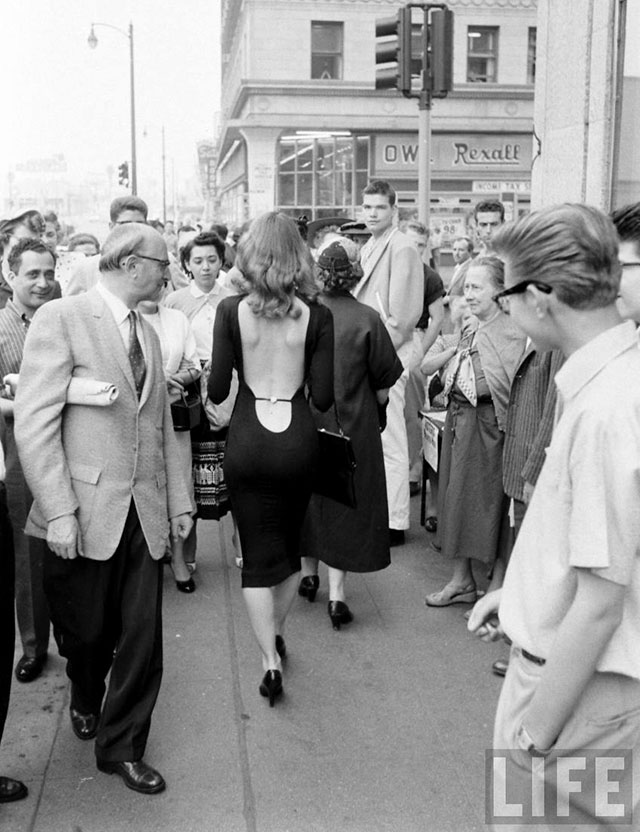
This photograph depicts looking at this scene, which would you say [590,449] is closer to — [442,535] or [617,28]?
[442,535]

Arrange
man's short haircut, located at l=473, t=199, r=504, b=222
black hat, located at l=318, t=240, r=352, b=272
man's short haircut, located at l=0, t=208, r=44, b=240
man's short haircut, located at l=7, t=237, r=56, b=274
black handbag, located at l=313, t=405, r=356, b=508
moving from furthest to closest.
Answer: man's short haircut, located at l=473, t=199, r=504, b=222, man's short haircut, located at l=0, t=208, r=44, b=240, black hat, located at l=318, t=240, r=352, b=272, man's short haircut, located at l=7, t=237, r=56, b=274, black handbag, located at l=313, t=405, r=356, b=508

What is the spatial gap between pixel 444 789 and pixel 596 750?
5.73ft

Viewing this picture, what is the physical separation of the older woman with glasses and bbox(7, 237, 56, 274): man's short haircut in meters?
2.14

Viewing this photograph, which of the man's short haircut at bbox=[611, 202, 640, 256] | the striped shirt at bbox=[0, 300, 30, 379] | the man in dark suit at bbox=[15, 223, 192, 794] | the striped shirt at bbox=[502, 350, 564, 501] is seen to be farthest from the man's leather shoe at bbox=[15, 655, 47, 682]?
the man's short haircut at bbox=[611, 202, 640, 256]

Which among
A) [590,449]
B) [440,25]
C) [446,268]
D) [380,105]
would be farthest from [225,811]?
[380,105]

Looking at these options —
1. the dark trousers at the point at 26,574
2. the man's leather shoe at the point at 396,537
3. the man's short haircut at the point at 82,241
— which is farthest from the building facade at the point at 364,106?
the dark trousers at the point at 26,574

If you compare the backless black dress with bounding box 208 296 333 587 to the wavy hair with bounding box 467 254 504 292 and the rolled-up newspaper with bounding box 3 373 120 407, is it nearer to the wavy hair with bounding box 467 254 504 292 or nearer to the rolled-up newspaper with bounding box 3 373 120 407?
the rolled-up newspaper with bounding box 3 373 120 407

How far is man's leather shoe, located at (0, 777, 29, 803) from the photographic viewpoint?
339 centimetres

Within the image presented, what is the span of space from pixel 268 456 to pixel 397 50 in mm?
6918

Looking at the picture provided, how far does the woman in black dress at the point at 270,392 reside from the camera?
394cm

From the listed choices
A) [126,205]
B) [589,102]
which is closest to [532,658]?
[126,205]

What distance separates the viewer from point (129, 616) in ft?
11.5

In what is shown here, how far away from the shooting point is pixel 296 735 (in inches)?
152

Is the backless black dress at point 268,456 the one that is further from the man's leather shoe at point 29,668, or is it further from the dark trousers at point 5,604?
the man's leather shoe at point 29,668
